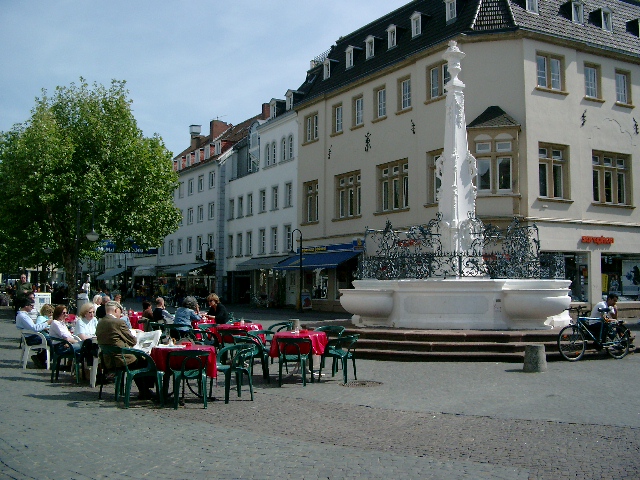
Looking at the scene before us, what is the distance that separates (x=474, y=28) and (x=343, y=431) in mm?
25084

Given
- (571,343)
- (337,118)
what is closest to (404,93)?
(337,118)

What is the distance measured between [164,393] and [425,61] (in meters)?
25.5

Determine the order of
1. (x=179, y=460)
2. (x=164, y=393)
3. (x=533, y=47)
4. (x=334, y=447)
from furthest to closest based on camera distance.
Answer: (x=533, y=47) → (x=164, y=393) → (x=334, y=447) → (x=179, y=460)

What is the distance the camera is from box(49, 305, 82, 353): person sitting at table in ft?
40.4

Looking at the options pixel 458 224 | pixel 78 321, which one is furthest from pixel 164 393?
pixel 458 224

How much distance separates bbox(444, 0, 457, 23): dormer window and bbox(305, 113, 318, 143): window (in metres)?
11.3

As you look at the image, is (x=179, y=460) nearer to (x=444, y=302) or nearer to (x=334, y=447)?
(x=334, y=447)

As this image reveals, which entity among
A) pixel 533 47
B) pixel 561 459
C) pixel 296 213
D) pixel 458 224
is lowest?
pixel 561 459

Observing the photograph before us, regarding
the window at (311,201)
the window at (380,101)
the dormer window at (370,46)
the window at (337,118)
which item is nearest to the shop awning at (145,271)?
the window at (311,201)

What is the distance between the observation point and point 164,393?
9.78m

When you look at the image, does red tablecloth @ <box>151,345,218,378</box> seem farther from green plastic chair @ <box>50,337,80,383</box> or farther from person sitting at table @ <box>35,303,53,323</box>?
person sitting at table @ <box>35,303,53,323</box>

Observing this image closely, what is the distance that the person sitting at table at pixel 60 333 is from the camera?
1232 centimetres

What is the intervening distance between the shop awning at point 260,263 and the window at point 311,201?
3789 millimetres

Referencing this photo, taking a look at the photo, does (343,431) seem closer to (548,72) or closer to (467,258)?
(467,258)
